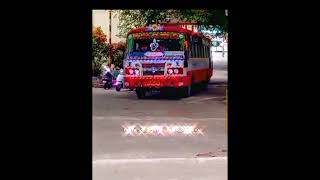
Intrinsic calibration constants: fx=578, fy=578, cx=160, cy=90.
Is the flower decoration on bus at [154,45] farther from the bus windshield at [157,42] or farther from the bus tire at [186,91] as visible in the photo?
the bus tire at [186,91]

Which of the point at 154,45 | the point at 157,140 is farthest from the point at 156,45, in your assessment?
the point at 157,140

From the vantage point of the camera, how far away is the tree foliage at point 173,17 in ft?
66.9

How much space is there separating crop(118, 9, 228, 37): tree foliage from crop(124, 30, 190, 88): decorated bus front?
98 cm

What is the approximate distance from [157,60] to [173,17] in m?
5.08

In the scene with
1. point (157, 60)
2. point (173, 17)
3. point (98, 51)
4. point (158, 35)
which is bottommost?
point (157, 60)

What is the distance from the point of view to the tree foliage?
66.9 ft

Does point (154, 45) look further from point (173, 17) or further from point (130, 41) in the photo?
point (173, 17)

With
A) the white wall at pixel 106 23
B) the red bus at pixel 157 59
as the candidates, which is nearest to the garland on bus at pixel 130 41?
the red bus at pixel 157 59

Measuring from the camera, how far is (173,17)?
83.8 feet

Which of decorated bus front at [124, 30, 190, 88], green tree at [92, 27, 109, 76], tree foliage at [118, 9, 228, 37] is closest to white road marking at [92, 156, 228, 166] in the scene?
tree foliage at [118, 9, 228, 37]

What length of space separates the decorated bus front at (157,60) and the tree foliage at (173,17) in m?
0.98

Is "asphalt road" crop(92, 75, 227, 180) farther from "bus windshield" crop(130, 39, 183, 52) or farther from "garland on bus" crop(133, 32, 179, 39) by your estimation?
"garland on bus" crop(133, 32, 179, 39)
